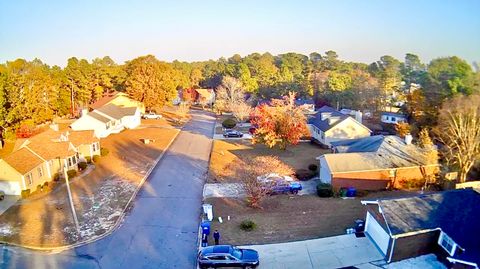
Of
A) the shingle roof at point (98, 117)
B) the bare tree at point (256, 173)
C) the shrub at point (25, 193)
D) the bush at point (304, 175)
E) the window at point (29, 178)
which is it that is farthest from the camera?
the shingle roof at point (98, 117)

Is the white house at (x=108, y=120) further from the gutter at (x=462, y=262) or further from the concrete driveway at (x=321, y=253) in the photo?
the gutter at (x=462, y=262)

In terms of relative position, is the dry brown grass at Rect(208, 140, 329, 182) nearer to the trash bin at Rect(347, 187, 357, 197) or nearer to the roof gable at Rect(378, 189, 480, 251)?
the trash bin at Rect(347, 187, 357, 197)

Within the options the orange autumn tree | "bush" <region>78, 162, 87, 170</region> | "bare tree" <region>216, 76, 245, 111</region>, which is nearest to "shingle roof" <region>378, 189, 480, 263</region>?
the orange autumn tree

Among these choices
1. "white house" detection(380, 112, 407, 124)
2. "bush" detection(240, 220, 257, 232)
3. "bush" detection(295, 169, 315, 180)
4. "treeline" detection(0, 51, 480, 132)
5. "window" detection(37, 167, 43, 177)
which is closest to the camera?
"bush" detection(240, 220, 257, 232)

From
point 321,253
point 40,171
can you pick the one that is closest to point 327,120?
point 321,253

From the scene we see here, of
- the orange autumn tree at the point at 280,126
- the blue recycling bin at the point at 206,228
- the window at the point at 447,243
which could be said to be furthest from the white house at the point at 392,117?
the blue recycling bin at the point at 206,228
